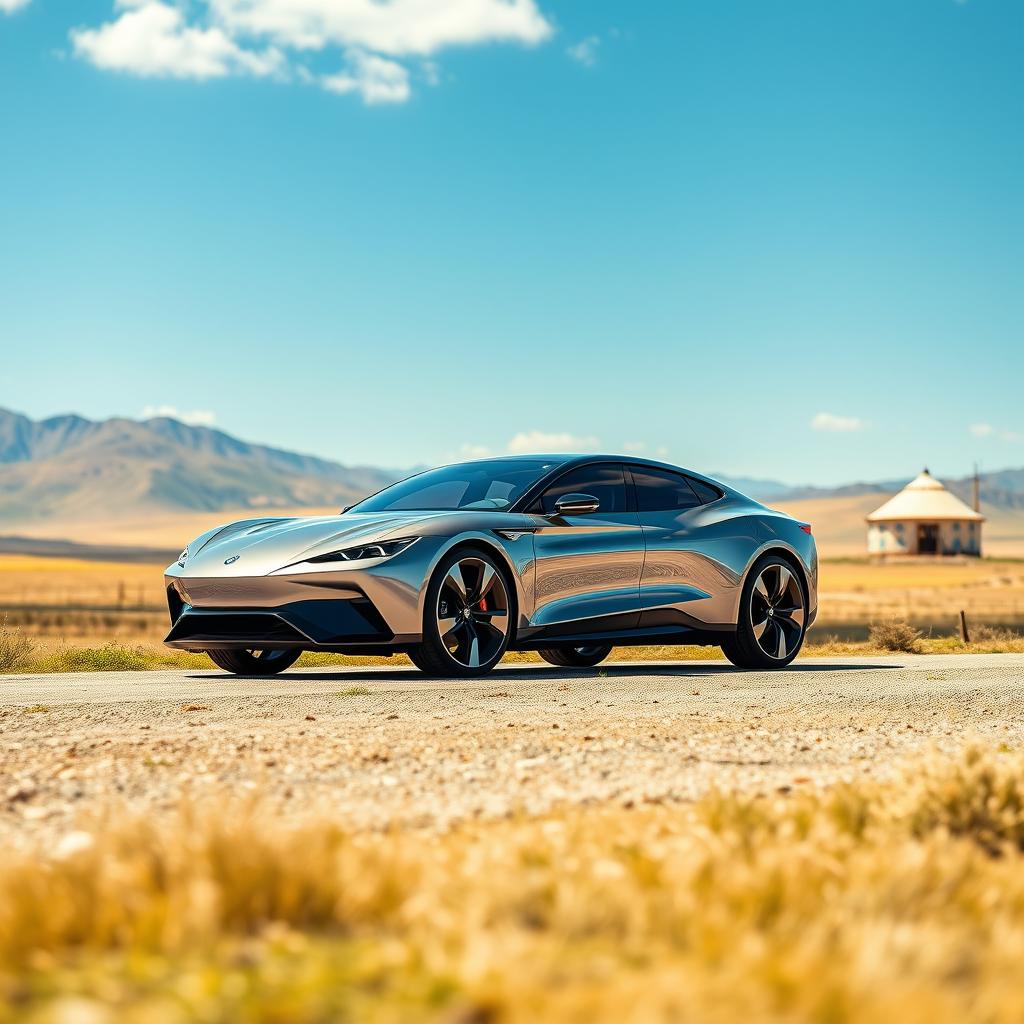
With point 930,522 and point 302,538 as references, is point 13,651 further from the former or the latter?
point 930,522

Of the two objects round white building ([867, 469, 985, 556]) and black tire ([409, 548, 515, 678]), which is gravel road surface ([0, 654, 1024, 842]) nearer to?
black tire ([409, 548, 515, 678])

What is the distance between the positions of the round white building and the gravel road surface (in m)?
100

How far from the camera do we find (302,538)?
968 cm

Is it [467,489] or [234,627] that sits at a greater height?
[467,489]

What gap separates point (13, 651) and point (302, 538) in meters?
5.73

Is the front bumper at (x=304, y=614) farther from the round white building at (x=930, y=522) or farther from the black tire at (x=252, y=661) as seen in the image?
the round white building at (x=930, y=522)

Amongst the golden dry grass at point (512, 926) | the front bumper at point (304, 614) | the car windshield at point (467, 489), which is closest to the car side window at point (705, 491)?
the car windshield at point (467, 489)

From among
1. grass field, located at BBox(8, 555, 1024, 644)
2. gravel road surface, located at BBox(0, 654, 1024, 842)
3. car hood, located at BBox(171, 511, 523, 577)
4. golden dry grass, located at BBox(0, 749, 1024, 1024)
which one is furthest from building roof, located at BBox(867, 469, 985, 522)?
golden dry grass, located at BBox(0, 749, 1024, 1024)

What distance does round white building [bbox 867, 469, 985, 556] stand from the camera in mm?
107375

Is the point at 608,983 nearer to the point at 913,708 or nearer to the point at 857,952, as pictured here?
the point at 857,952

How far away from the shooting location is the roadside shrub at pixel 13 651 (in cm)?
1371

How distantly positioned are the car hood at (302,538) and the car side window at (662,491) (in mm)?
1550

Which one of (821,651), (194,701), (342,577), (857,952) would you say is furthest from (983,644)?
(857,952)

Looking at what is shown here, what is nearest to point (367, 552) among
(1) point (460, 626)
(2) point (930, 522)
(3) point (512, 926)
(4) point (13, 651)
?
(1) point (460, 626)
